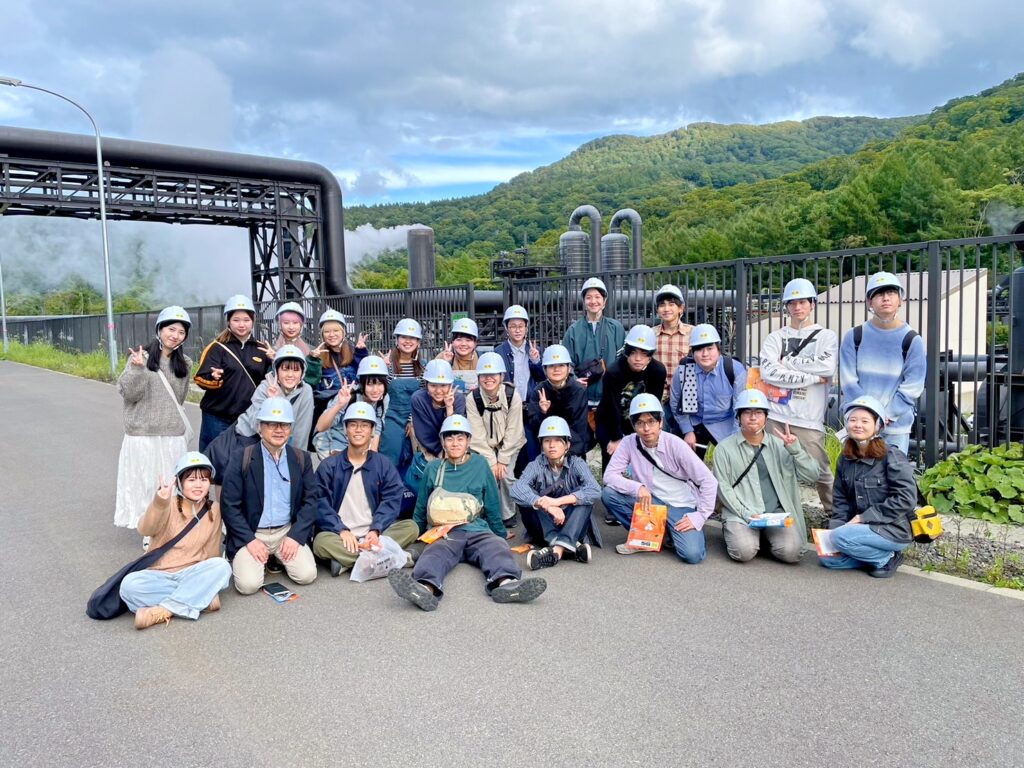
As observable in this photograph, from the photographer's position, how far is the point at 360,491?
6.06 meters

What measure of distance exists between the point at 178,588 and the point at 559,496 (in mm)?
2748

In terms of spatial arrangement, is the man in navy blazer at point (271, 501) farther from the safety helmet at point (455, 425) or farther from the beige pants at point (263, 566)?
the safety helmet at point (455, 425)

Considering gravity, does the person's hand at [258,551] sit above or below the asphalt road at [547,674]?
above

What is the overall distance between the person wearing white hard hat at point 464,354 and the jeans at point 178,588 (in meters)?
2.72

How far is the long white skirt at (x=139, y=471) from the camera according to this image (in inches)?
255

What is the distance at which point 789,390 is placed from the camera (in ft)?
21.1

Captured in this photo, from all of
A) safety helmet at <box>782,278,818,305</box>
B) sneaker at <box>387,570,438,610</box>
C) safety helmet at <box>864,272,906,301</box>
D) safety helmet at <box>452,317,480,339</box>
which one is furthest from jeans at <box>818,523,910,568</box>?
safety helmet at <box>452,317,480,339</box>

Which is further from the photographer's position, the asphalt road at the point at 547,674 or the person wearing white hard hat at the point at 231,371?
the person wearing white hard hat at the point at 231,371

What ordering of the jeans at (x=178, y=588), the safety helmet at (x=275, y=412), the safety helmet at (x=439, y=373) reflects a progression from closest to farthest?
the jeans at (x=178, y=588) → the safety helmet at (x=275, y=412) → the safety helmet at (x=439, y=373)

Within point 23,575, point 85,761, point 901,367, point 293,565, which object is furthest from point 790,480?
point 23,575

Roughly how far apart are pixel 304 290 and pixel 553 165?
452ft

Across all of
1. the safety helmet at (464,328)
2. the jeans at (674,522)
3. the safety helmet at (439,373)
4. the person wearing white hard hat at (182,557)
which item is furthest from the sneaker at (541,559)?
the safety helmet at (464,328)

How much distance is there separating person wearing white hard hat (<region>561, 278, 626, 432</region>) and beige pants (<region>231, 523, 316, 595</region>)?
3008 millimetres

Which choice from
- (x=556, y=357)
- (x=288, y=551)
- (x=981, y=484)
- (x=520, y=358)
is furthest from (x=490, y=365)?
(x=981, y=484)
